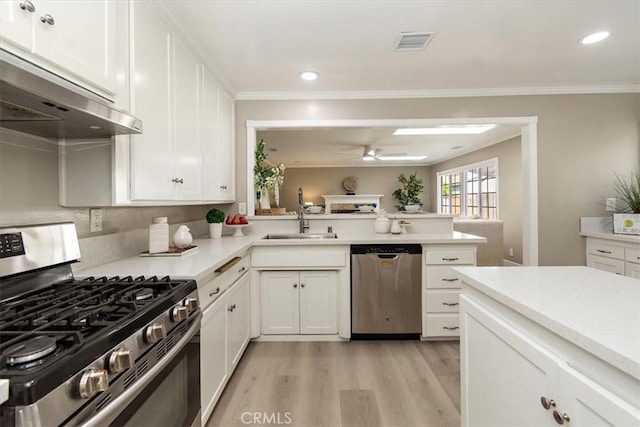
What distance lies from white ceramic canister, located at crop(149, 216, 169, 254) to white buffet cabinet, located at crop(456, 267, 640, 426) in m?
1.65

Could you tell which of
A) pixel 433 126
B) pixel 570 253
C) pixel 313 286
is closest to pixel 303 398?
pixel 313 286

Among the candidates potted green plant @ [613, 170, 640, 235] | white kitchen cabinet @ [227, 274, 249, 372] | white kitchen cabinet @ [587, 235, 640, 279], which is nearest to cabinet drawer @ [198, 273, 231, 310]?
white kitchen cabinet @ [227, 274, 249, 372]

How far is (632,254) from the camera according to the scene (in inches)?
109

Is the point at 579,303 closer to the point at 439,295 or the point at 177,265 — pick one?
the point at 177,265

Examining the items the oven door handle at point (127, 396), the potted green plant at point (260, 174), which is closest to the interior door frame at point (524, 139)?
the potted green plant at point (260, 174)

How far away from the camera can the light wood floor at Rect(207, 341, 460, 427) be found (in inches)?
69.6

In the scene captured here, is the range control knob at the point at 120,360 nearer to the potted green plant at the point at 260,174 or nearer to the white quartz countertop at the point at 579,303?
the white quartz countertop at the point at 579,303

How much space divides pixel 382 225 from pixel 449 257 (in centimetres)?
73

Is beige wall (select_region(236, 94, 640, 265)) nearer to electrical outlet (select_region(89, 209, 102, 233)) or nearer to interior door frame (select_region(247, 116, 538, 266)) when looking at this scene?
interior door frame (select_region(247, 116, 538, 266))

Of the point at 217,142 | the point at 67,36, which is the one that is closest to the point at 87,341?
the point at 67,36

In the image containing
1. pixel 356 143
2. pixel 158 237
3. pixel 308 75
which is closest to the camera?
pixel 158 237

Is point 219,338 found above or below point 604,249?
below

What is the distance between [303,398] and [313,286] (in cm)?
94

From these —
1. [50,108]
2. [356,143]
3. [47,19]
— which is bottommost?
[50,108]
